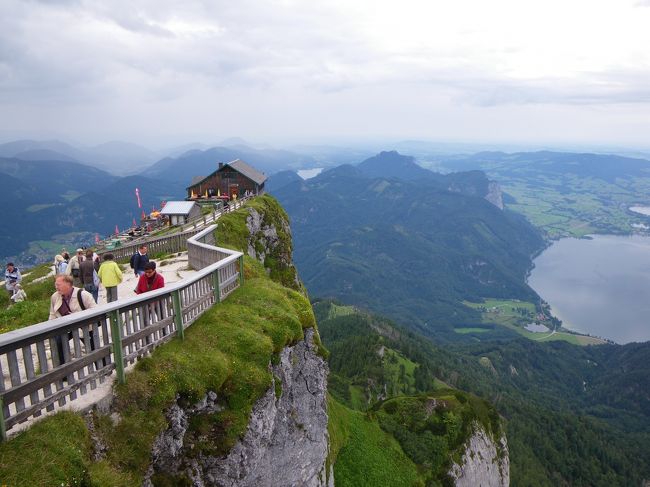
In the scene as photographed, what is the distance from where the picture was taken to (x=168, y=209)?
44.6m

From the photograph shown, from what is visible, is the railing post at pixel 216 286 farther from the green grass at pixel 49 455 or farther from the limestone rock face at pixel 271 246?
the limestone rock face at pixel 271 246

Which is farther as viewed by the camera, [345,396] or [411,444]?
[345,396]

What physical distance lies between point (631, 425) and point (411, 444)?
6782 inches

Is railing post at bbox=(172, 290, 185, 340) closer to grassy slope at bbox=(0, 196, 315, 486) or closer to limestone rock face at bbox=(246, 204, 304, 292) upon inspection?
grassy slope at bbox=(0, 196, 315, 486)

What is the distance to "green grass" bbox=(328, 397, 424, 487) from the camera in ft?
110

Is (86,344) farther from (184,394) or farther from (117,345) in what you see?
(184,394)

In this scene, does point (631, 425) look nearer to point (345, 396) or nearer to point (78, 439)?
point (345, 396)

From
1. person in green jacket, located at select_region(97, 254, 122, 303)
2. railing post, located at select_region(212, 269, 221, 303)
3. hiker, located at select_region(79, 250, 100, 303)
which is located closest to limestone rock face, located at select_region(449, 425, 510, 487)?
railing post, located at select_region(212, 269, 221, 303)

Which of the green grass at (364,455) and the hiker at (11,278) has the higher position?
the hiker at (11,278)

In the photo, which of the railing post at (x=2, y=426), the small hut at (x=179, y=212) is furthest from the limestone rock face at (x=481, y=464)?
the railing post at (x=2, y=426)

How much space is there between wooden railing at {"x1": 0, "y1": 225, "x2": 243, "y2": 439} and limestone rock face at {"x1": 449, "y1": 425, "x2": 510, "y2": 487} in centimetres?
4869

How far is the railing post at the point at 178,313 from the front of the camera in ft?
38.9

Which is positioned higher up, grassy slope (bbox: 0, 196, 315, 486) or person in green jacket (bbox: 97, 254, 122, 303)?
person in green jacket (bbox: 97, 254, 122, 303)

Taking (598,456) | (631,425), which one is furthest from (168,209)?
(631,425)
